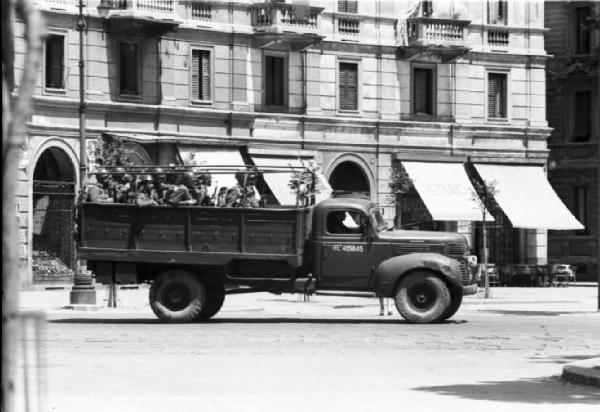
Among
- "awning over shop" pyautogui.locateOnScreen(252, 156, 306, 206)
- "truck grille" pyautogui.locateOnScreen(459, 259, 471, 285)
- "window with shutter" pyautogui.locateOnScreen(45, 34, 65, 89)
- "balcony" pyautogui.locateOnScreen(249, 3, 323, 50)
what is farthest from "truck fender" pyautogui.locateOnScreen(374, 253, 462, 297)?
"balcony" pyautogui.locateOnScreen(249, 3, 323, 50)

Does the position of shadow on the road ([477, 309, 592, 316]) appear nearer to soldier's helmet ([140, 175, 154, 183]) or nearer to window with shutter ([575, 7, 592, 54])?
soldier's helmet ([140, 175, 154, 183])

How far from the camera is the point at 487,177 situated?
170ft

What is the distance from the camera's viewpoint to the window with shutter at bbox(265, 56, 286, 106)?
49.0 m

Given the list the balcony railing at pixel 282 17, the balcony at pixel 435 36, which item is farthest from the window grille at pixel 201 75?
the balcony at pixel 435 36

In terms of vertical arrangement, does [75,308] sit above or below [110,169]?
below

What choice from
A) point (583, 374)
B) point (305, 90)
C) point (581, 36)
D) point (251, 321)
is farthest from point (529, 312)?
point (581, 36)

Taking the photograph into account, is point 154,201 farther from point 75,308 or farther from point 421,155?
point 421,155

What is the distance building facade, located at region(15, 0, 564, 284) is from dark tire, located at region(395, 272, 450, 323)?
58.5 ft

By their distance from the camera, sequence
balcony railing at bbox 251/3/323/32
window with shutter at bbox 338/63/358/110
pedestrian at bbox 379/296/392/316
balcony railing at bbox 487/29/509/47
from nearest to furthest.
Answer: pedestrian at bbox 379/296/392/316 → balcony railing at bbox 251/3/323/32 → window with shutter at bbox 338/63/358/110 → balcony railing at bbox 487/29/509/47

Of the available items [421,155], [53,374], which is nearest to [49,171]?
[421,155]

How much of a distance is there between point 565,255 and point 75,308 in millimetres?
32177

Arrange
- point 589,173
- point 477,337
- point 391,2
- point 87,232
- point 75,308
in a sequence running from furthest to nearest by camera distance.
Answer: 1. point 589,173
2. point 391,2
3. point 75,308
4. point 87,232
5. point 477,337

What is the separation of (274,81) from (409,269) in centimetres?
2360

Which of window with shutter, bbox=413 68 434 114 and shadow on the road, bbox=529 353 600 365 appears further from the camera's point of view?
window with shutter, bbox=413 68 434 114
